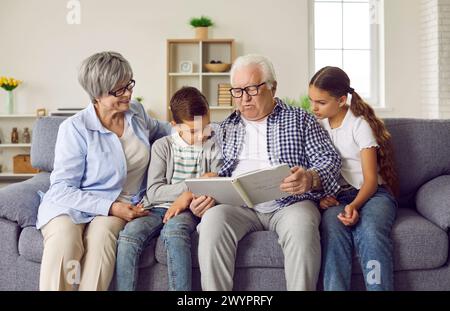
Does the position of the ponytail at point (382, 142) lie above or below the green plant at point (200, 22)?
below

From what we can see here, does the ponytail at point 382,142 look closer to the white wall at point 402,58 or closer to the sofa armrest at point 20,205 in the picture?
the sofa armrest at point 20,205

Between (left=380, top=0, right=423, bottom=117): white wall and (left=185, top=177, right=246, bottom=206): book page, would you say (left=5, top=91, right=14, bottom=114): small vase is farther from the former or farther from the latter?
(left=185, top=177, right=246, bottom=206): book page

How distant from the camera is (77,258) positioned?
7.16ft

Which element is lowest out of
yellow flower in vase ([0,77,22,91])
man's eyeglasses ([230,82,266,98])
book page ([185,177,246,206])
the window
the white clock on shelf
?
book page ([185,177,246,206])

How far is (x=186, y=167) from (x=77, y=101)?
4.67 m

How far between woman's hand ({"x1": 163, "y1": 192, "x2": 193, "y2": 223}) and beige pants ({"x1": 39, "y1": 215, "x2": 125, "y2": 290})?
24cm

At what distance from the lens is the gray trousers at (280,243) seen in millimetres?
2115

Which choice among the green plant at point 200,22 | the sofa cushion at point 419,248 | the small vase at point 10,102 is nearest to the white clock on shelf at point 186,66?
the green plant at point 200,22

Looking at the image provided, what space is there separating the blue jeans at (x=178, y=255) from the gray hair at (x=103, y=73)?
2.13ft

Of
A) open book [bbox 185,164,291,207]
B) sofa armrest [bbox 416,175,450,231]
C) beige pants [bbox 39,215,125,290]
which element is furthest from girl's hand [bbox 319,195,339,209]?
beige pants [bbox 39,215,125,290]

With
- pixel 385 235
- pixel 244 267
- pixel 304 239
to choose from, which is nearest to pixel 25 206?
pixel 244 267

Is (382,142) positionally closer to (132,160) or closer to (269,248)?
(269,248)

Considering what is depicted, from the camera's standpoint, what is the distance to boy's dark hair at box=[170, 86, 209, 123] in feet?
8.06
